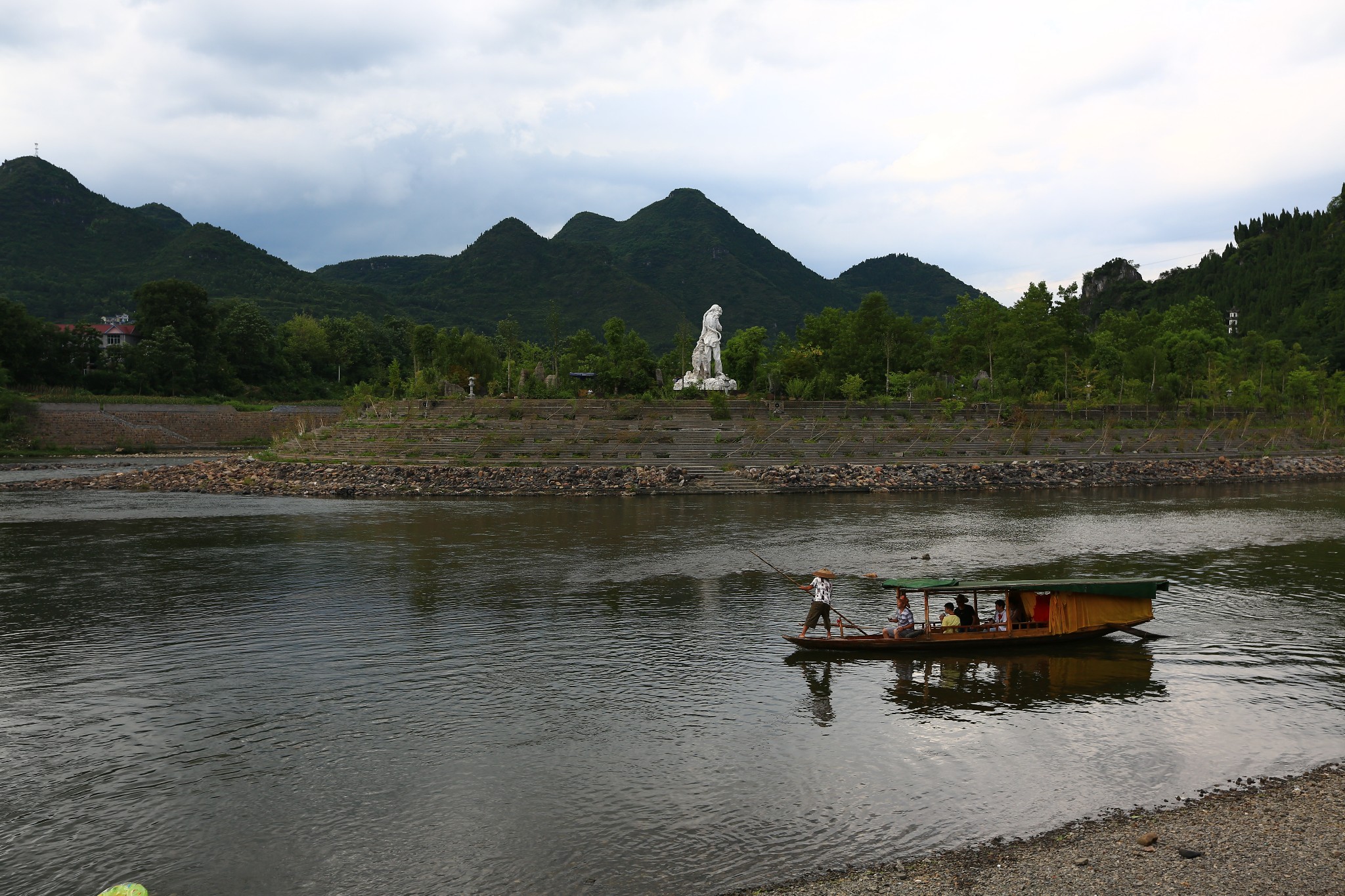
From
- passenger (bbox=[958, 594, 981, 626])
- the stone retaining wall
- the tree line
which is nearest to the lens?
passenger (bbox=[958, 594, 981, 626])

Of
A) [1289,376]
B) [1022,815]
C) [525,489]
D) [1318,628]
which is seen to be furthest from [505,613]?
[1289,376]

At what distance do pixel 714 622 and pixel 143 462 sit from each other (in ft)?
270

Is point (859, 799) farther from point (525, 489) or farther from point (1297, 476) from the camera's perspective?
point (1297, 476)

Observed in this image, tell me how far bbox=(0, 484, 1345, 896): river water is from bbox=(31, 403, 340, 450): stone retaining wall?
66.0m

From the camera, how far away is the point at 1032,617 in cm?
2262

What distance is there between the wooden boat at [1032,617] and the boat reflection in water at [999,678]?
387 mm

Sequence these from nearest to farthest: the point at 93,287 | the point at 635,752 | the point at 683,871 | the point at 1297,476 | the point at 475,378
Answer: the point at 683,871 → the point at 635,752 → the point at 1297,476 → the point at 475,378 → the point at 93,287

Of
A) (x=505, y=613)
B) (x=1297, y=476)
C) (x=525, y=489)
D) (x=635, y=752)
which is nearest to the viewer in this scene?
(x=635, y=752)

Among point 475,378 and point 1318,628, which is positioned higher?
point 475,378

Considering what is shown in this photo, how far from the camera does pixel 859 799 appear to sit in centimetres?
1375

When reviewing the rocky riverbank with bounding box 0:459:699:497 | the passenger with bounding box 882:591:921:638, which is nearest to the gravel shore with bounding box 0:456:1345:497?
the rocky riverbank with bounding box 0:459:699:497

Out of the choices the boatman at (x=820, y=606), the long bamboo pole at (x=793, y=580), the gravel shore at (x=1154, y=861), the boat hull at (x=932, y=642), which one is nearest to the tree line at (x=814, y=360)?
the long bamboo pole at (x=793, y=580)

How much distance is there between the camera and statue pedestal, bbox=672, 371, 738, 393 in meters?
74.2

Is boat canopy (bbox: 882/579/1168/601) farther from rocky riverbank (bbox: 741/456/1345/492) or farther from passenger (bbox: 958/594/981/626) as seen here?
rocky riverbank (bbox: 741/456/1345/492)
